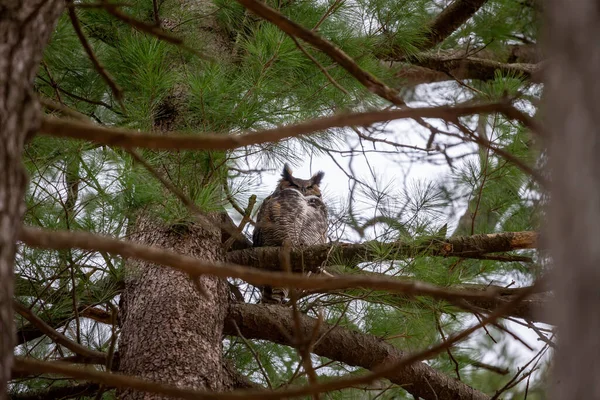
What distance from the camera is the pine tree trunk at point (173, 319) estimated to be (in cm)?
180

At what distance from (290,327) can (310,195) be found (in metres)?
1.85

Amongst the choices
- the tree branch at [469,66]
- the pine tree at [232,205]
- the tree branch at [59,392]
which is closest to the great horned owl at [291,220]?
the pine tree at [232,205]

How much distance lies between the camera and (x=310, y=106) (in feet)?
7.38

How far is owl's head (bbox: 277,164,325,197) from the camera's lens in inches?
A: 156

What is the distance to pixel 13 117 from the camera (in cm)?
84

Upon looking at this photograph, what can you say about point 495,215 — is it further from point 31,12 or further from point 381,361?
point 31,12

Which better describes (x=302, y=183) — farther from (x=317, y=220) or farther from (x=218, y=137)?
(x=218, y=137)

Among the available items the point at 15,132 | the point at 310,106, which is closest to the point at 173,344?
the point at 310,106

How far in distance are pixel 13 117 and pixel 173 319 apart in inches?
45.2

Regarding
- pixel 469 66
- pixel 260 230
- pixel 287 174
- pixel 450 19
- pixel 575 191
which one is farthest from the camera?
pixel 287 174

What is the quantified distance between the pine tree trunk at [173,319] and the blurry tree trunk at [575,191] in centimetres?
141

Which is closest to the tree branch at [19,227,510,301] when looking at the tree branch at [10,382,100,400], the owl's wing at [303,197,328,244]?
the tree branch at [10,382,100,400]

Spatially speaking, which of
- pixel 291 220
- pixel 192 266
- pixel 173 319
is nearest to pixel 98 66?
pixel 192 266

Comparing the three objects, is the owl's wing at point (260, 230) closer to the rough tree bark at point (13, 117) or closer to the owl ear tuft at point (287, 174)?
the owl ear tuft at point (287, 174)
